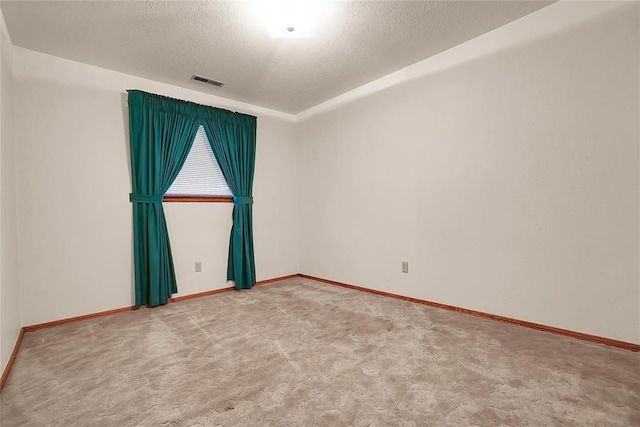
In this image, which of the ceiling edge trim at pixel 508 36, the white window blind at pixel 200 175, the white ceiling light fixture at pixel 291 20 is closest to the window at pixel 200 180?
the white window blind at pixel 200 175

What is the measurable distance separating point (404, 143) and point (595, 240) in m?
1.83

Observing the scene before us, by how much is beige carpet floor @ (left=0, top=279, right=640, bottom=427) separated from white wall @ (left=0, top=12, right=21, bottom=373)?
23 centimetres

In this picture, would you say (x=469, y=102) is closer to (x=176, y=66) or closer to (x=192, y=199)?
(x=176, y=66)

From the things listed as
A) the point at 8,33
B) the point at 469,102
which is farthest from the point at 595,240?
the point at 8,33

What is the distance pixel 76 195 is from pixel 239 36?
2151 mm

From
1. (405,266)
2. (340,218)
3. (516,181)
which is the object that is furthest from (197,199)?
(516,181)

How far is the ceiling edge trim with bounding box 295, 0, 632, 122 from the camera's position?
7.16 feet

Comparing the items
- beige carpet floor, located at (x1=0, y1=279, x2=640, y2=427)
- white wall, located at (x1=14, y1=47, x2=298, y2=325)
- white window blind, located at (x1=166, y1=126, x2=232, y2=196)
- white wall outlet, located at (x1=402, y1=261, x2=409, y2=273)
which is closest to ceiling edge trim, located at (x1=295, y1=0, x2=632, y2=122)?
white wall outlet, located at (x1=402, y1=261, x2=409, y2=273)

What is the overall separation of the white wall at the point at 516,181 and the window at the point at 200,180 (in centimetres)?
174

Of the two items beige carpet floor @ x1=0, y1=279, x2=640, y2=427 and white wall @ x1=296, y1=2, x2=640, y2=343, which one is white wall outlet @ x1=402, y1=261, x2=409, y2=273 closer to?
white wall @ x1=296, y1=2, x2=640, y2=343

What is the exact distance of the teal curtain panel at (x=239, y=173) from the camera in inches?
149

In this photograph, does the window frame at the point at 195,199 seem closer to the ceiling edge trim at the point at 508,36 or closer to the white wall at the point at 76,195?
the white wall at the point at 76,195

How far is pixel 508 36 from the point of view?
8.29 feet

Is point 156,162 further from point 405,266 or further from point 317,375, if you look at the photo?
point 405,266
